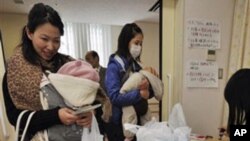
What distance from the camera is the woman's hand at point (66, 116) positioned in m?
0.64

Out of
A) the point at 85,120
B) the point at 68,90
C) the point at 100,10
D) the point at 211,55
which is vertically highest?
the point at 100,10

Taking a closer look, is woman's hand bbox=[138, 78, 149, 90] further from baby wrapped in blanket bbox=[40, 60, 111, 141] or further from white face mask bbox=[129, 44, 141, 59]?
baby wrapped in blanket bbox=[40, 60, 111, 141]

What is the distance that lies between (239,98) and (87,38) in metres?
1.00

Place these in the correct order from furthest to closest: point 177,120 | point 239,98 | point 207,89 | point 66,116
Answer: point 207,89, point 177,120, point 239,98, point 66,116

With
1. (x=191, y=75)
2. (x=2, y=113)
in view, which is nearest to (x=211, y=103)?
(x=191, y=75)

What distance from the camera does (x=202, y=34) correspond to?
1.53m

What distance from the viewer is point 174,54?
159 cm

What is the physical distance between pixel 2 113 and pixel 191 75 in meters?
1.44

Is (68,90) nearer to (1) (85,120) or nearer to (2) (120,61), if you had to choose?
(1) (85,120)

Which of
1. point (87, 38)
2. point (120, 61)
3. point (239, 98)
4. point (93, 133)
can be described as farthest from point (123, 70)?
point (239, 98)

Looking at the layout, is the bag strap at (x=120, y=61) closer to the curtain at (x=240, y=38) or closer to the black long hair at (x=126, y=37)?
the black long hair at (x=126, y=37)

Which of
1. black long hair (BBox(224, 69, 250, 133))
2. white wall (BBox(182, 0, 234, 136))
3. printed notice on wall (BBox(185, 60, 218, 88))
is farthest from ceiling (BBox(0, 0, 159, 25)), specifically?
black long hair (BBox(224, 69, 250, 133))

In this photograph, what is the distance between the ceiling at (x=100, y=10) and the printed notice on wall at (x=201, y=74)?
47 cm

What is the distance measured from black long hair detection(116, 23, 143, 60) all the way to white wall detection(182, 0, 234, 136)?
Answer: 19.1 inches
